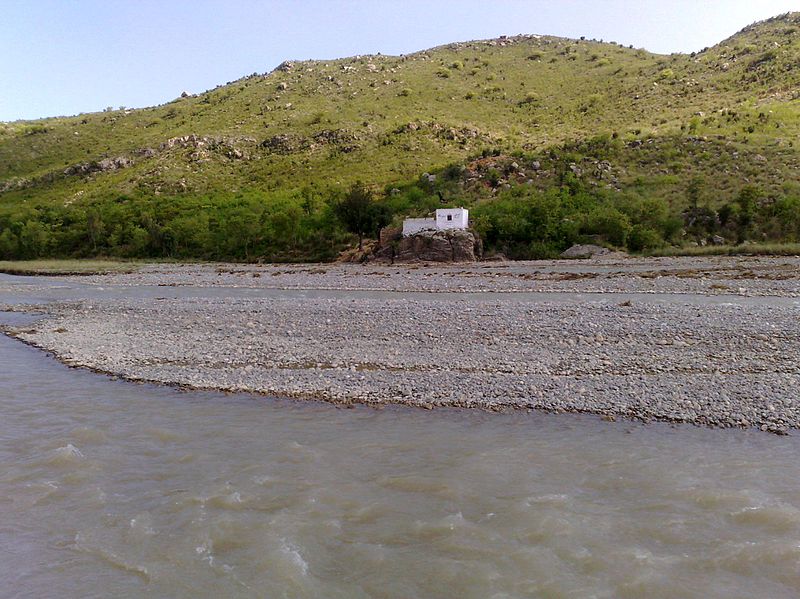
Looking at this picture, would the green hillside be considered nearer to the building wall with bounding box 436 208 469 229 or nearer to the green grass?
the building wall with bounding box 436 208 469 229

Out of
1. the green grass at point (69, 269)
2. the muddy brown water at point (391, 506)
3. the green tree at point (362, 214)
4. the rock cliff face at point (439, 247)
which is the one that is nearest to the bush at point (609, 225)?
the rock cliff face at point (439, 247)

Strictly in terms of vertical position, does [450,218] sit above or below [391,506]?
above

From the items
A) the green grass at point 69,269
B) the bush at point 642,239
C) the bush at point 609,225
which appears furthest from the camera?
the green grass at point 69,269

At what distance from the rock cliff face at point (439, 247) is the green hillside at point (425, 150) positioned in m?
3.26

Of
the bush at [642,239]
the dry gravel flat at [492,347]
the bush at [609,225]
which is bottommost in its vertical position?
the dry gravel flat at [492,347]

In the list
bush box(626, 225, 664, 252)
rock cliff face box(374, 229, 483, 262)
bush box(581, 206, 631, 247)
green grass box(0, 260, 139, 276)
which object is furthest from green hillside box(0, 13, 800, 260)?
green grass box(0, 260, 139, 276)

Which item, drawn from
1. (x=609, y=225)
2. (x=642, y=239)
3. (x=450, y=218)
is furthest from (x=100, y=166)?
(x=642, y=239)

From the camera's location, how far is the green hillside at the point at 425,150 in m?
54.8

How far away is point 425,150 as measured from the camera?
77625 mm

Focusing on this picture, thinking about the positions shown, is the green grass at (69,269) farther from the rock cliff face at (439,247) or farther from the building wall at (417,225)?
the building wall at (417,225)

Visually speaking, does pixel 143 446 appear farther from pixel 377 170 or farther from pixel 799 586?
pixel 377 170

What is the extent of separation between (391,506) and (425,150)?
242 feet

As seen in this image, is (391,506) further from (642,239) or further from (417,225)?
(417,225)

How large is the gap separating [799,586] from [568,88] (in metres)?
95.1
